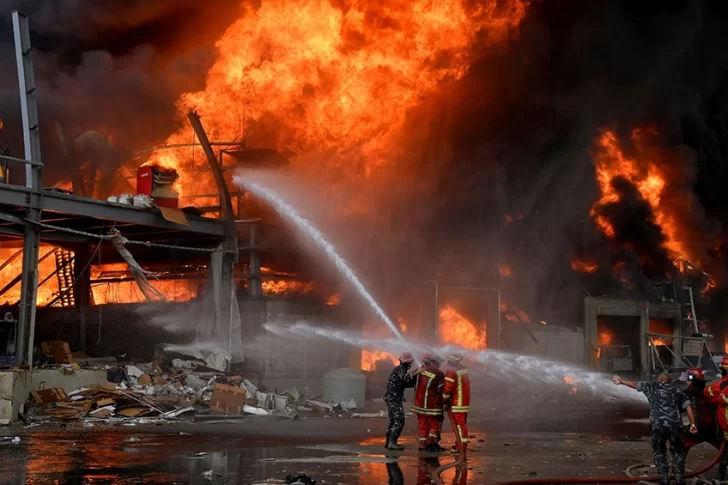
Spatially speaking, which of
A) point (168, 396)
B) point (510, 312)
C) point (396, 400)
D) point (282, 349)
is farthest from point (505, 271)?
point (396, 400)

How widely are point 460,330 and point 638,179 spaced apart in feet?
49.9

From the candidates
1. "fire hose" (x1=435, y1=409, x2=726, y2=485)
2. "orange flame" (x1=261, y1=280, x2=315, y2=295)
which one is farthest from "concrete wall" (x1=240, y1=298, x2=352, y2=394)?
"fire hose" (x1=435, y1=409, x2=726, y2=485)

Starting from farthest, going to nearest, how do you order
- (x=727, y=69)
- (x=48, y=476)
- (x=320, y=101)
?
(x=727, y=69)
(x=320, y=101)
(x=48, y=476)

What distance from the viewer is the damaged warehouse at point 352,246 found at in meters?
14.3

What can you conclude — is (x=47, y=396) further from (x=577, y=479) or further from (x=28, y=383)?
(x=577, y=479)

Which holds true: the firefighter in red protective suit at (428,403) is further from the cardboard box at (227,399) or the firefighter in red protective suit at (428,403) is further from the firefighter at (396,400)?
the cardboard box at (227,399)

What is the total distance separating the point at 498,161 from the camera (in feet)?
112

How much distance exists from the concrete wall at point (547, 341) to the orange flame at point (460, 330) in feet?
3.21

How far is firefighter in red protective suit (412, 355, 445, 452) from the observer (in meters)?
14.0

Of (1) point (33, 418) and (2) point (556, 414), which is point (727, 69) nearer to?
(2) point (556, 414)

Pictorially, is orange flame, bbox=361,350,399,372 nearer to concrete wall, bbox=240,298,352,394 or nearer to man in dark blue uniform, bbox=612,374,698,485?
concrete wall, bbox=240,298,352,394

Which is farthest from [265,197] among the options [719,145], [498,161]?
[719,145]

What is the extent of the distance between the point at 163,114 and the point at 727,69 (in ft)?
107

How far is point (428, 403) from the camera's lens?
14.0 meters
